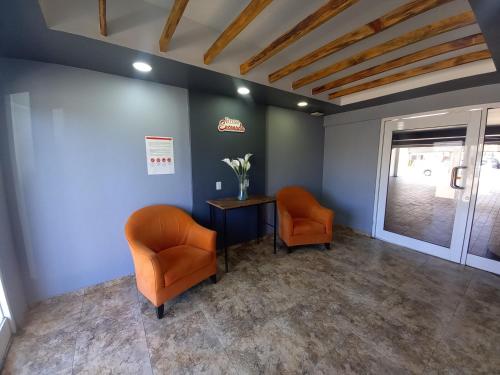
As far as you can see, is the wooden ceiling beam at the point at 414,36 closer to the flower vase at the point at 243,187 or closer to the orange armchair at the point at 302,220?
the flower vase at the point at 243,187

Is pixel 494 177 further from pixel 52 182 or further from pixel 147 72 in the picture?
pixel 52 182

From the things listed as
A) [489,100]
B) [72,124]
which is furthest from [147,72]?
[489,100]

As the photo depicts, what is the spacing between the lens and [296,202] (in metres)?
3.42

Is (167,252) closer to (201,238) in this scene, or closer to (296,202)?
(201,238)

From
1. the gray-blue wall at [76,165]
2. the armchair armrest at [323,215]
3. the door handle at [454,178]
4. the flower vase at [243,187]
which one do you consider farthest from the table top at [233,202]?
the door handle at [454,178]

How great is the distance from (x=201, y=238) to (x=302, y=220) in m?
1.67

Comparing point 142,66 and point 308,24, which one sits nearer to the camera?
point 308,24

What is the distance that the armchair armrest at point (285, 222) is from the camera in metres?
2.86

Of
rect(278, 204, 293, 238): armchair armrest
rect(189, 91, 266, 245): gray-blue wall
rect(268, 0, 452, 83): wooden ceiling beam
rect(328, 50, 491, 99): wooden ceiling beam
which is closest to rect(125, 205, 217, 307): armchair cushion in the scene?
rect(189, 91, 266, 245): gray-blue wall

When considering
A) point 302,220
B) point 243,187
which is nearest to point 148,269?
point 243,187

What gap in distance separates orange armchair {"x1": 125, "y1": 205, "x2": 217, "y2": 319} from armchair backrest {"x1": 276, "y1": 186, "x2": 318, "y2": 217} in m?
1.57

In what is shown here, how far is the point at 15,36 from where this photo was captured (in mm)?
1418

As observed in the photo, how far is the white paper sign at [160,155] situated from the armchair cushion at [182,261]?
0.94 meters

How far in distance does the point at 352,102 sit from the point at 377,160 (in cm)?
105
